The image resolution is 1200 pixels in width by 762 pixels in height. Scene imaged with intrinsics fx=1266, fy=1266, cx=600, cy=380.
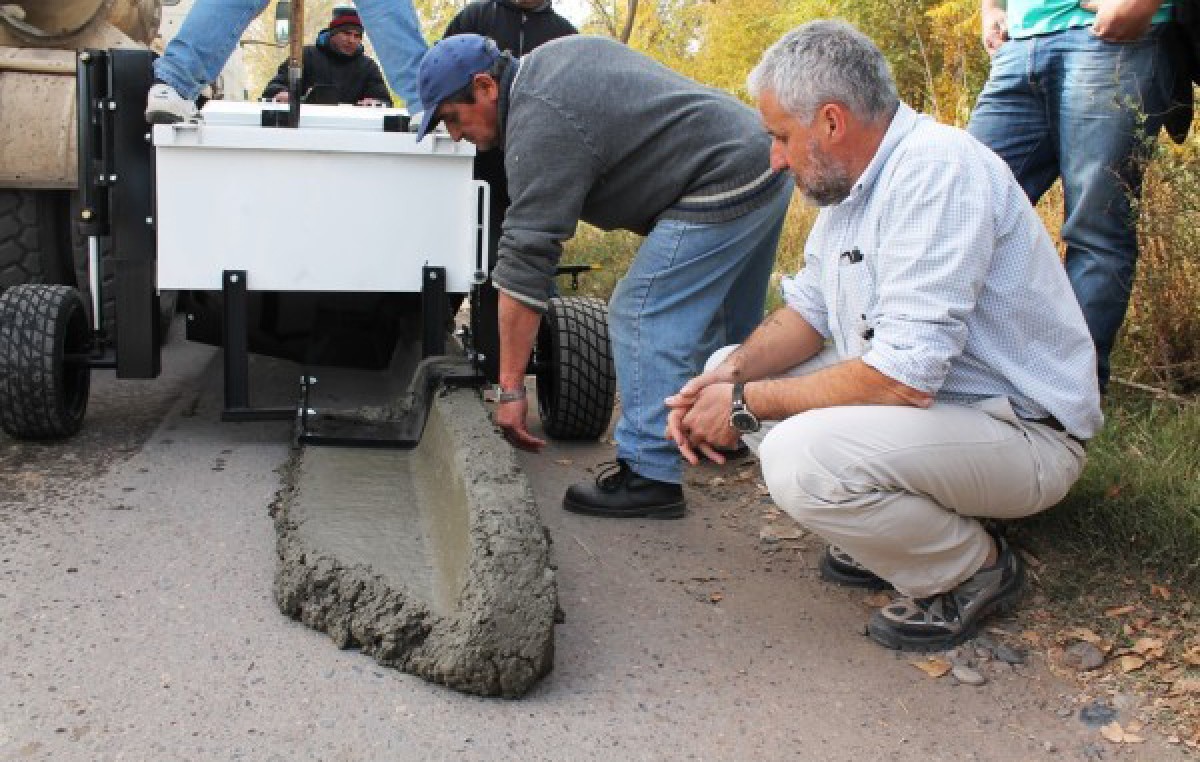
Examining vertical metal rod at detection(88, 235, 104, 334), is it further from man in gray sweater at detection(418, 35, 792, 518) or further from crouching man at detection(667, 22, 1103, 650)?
crouching man at detection(667, 22, 1103, 650)

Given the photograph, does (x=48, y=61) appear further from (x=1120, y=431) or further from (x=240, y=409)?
(x=1120, y=431)

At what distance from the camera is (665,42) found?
17.6 m

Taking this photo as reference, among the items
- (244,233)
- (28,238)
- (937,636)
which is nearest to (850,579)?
(937,636)

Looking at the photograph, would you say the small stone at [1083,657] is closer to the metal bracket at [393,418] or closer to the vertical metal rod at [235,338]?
the metal bracket at [393,418]

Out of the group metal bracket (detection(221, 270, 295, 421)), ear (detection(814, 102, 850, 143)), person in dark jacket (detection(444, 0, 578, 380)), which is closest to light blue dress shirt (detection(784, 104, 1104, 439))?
ear (detection(814, 102, 850, 143))

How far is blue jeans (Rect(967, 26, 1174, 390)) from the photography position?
3883 mm

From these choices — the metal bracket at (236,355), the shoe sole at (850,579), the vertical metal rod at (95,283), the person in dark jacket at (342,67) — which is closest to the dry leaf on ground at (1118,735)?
the shoe sole at (850,579)

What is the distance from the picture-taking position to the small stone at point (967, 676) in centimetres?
310

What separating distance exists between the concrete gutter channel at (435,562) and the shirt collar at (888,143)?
116cm

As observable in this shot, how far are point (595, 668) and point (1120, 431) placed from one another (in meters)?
2.14

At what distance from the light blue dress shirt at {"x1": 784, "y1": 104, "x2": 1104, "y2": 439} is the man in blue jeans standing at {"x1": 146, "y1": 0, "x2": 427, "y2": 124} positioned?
7.91 feet

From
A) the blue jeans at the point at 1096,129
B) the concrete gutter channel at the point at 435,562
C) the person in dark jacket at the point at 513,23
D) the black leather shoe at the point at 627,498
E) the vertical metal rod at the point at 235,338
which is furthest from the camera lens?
the person in dark jacket at the point at 513,23

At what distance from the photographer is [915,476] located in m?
3.06

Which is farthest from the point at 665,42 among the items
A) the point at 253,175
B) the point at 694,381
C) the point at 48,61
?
the point at 694,381
